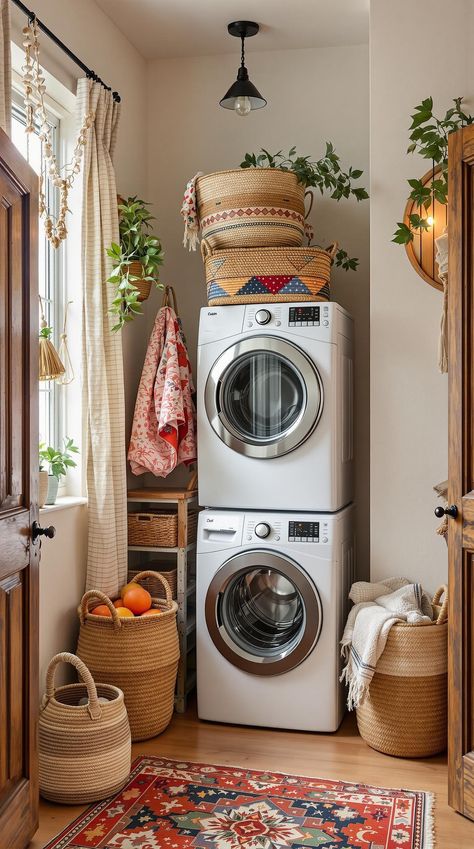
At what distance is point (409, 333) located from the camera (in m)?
3.19

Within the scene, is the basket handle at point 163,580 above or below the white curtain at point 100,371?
below

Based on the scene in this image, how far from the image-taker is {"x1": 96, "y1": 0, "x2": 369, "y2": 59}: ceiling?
3367 millimetres

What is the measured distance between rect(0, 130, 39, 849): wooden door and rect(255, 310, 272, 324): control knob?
113 centimetres

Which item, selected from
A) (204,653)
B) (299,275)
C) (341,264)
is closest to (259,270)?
(299,275)

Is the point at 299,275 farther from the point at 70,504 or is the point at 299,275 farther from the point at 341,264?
the point at 70,504

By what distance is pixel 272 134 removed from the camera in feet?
12.6

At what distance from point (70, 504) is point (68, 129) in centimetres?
148

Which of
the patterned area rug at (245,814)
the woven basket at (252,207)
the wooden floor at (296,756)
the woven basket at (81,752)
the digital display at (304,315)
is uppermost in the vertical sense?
the woven basket at (252,207)

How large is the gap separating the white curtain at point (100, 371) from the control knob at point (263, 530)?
1.78 ft

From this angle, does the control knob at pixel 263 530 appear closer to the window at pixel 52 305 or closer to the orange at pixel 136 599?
the orange at pixel 136 599

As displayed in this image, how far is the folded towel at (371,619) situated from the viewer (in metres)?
2.84

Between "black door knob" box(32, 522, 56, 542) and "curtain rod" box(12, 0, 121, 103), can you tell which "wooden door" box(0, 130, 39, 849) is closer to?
"black door knob" box(32, 522, 56, 542)

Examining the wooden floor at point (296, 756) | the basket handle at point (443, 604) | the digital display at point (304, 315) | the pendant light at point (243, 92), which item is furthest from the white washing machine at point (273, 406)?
the pendant light at point (243, 92)

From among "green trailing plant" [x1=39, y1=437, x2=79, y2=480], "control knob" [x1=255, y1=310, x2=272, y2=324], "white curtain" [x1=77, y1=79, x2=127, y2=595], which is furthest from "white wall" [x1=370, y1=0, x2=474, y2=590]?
"green trailing plant" [x1=39, y1=437, x2=79, y2=480]
